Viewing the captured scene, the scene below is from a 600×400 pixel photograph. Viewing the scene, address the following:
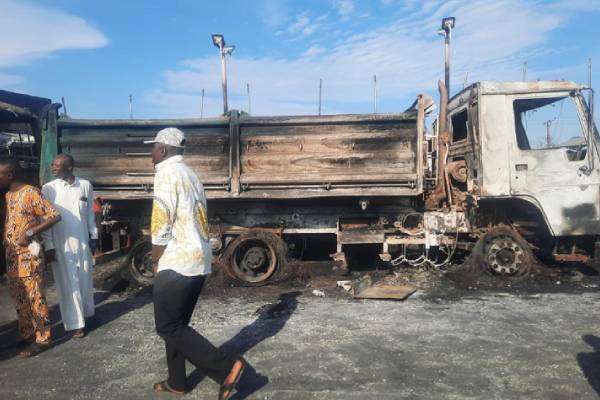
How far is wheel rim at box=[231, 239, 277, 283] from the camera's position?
6.36 m

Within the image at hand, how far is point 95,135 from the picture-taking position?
247 inches

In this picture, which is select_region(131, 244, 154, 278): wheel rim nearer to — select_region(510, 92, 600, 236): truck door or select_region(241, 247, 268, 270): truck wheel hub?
select_region(241, 247, 268, 270): truck wheel hub

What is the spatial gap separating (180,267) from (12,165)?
2240 mm

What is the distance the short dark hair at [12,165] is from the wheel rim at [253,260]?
2.99m

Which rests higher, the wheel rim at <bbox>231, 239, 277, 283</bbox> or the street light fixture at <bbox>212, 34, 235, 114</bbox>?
the street light fixture at <bbox>212, 34, 235, 114</bbox>

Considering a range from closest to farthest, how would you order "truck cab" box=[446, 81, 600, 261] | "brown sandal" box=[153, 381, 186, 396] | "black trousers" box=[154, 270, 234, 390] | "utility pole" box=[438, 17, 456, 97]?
"black trousers" box=[154, 270, 234, 390]
"brown sandal" box=[153, 381, 186, 396]
"truck cab" box=[446, 81, 600, 261]
"utility pole" box=[438, 17, 456, 97]

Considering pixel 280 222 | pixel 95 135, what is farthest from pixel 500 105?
pixel 95 135

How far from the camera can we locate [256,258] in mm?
6426

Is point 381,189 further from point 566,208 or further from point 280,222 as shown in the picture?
point 566,208

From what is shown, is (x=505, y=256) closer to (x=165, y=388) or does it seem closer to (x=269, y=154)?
(x=269, y=154)

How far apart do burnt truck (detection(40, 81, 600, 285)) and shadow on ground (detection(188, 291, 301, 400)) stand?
0.97 meters

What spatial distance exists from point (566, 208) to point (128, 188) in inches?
235

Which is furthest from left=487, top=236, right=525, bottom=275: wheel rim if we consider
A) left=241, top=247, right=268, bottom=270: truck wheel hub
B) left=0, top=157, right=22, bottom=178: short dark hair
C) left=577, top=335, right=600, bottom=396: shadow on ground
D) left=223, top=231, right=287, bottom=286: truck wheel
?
left=0, top=157, right=22, bottom=178: short dark hair

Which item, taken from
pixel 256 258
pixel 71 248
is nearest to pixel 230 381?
pixel 71 248
